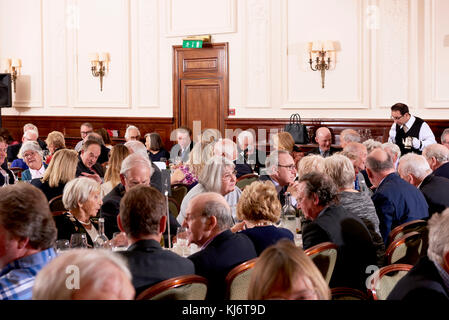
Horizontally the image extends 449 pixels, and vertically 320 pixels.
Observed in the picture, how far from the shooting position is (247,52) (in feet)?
36.8

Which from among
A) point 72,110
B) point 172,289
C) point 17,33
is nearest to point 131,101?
point 72,110

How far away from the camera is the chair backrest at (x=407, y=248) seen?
3.63m

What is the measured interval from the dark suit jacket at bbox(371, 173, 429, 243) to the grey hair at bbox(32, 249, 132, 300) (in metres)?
3.15

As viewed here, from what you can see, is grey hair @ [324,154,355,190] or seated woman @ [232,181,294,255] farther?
grey hair @ [324,154,355,190]

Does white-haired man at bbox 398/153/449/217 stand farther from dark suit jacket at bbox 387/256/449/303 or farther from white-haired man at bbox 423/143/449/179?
dark suit jacket at bbox 387/256/449/303

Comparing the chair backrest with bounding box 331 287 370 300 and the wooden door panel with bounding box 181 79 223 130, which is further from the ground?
the wooden door panel with bounding box 181 79 223 130

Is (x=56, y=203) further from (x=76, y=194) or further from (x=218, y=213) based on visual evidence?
(x=218, y=213)

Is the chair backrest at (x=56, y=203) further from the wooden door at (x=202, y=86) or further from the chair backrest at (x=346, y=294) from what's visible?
the wooden door at (x=202, y=86)

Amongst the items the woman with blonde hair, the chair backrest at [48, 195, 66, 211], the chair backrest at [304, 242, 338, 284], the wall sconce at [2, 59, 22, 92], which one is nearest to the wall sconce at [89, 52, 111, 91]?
the wall sconce at [2, 59, 22, 92]

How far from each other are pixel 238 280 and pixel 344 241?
3.18 feet

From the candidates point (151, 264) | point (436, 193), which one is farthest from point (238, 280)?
point (436, 193)

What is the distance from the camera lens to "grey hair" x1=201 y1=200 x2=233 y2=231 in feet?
11.0

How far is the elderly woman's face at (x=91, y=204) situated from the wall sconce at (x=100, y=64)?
8.74 meters
